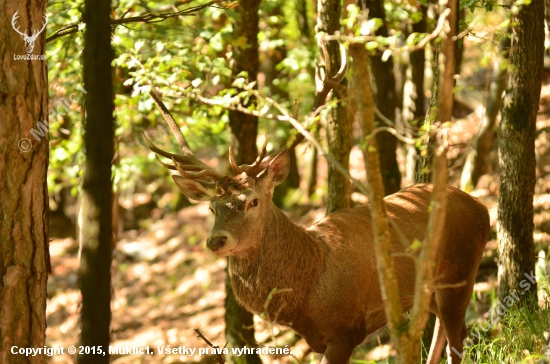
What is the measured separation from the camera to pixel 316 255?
596 centimetres

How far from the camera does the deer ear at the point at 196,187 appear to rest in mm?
6176

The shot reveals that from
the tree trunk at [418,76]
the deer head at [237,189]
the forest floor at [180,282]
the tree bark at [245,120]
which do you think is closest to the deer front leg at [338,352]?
the deer head at [237,189]

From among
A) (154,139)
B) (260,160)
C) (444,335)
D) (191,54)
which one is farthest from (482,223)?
(154,139)

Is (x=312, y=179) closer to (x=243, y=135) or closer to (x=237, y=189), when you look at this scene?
(x=243, y=135)

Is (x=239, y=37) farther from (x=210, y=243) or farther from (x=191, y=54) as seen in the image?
(x=210, y=243)

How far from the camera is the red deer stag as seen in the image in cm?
578

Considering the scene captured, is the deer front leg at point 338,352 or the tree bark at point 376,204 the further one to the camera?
the deer front leg at point 338,352

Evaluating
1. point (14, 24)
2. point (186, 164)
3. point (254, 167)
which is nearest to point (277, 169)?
point (254, 167)

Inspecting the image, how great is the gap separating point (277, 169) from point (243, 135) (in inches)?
66.7

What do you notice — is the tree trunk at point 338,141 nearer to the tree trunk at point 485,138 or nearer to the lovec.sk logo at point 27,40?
the lovec.sk logo at point 27,40

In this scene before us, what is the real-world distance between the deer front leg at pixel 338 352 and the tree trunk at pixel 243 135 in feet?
7.03

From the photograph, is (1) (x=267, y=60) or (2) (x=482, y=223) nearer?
(2) (x=482, y=223)

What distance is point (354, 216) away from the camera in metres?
6.40

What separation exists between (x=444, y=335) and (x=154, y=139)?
529cm
